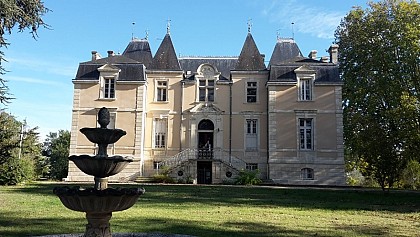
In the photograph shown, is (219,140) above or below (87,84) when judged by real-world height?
below

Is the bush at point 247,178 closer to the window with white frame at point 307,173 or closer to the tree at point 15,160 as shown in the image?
the window with white frame at point 307,173

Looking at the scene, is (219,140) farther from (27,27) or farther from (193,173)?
(27,27)

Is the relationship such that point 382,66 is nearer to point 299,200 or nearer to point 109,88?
point 299,200

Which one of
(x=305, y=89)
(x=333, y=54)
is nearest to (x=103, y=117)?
(x=305, y=89)

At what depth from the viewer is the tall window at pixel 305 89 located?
2762cm

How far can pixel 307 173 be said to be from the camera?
26.8m

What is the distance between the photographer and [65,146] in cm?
5697

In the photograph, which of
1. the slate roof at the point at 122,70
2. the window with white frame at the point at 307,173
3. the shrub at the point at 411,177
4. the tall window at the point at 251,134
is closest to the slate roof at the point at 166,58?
the slate roof at the point at 122,70

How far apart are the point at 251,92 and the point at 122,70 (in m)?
9.21

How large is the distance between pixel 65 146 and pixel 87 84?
31868 millimetres

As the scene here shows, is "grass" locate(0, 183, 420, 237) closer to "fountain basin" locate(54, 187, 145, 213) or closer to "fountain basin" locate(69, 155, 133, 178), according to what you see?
"fountain basin" locate(69, 155, 133, 178)

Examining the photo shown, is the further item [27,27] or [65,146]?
[65,146]

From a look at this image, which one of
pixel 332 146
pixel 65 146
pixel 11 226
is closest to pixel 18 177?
pixel 11 226

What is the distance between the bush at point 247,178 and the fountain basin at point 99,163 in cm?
1802
